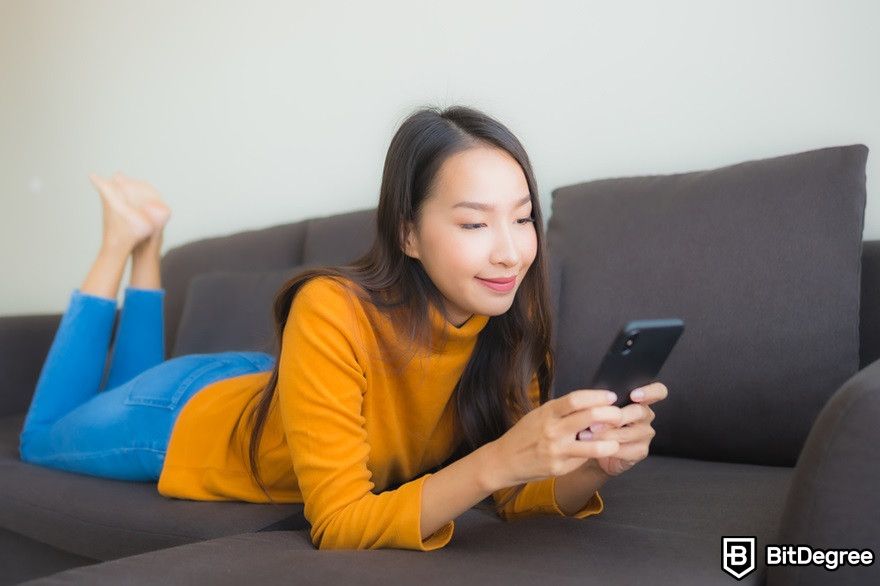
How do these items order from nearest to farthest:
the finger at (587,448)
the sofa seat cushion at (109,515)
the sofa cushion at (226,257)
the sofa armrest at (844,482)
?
the sofa armrest at (844,482) < the finger at (587,448) < the sofa seat cushion at (109,515) < the sofa cushion at (226,257)

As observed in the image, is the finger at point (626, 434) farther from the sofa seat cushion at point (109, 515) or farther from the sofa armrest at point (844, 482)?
the sofa seat cushion at point (109, 515)

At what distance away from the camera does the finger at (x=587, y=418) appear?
33.1 inches

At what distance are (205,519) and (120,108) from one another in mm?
2242

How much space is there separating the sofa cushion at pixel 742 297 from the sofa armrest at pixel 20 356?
1.51 m

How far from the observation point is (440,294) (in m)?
1.14

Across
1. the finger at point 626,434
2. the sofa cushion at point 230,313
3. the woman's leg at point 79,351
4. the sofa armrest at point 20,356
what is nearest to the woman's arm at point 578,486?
the finger at point 626,434

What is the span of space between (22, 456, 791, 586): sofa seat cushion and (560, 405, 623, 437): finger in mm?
146

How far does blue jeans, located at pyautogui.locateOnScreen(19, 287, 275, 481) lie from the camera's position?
1535mm

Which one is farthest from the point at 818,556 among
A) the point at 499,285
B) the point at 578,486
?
the point at 499,285

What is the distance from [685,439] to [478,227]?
1.93ft

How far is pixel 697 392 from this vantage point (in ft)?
4.43

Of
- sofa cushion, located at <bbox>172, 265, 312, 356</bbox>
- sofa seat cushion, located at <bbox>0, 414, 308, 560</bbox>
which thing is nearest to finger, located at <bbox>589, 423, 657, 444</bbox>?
sofa seat cushion, located at <bbox>0, 414, 308, 560</bbox>

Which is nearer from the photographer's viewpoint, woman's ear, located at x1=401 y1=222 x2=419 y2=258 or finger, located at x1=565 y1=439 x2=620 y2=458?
finger, located at x1=565 y1=439 x2=620 y2=458

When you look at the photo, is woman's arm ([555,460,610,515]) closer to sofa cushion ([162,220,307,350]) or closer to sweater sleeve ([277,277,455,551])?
sweater sleeve ([277,277,455,551])
